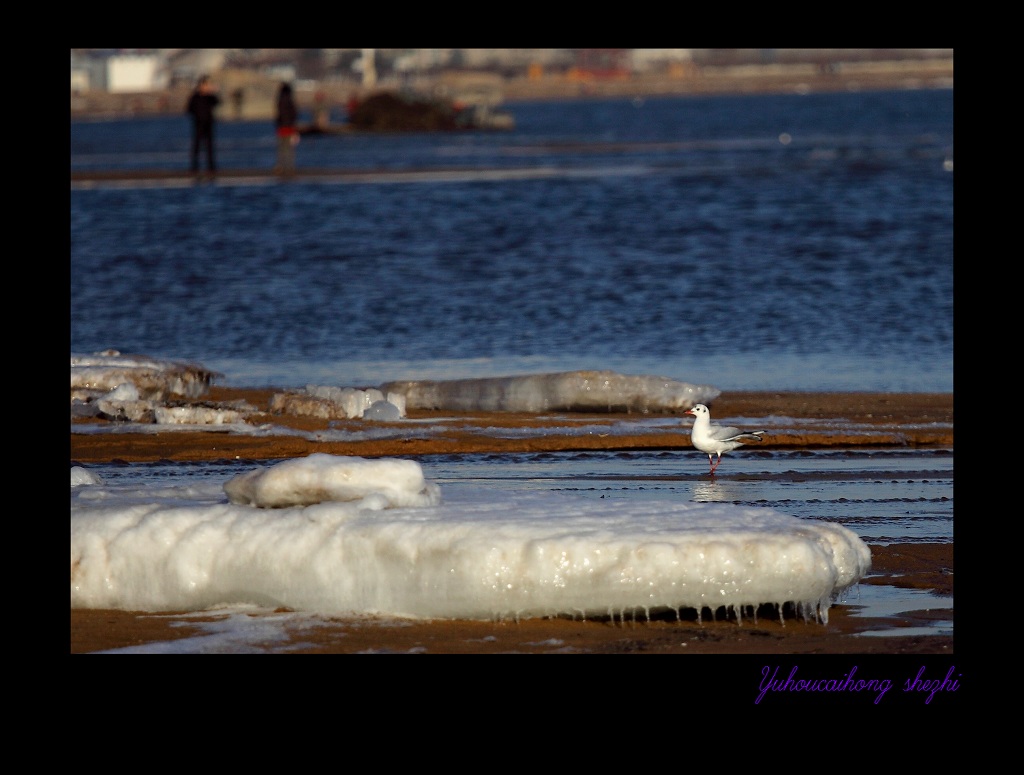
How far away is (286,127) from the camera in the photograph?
36125 mm

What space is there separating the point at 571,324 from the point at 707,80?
6852 inches

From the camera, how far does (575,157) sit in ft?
155

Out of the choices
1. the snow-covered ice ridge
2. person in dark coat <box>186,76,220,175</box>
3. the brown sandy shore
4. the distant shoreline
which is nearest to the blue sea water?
person in dark coat <box>186,76,220,175</box>

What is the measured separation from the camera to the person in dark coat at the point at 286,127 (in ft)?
117

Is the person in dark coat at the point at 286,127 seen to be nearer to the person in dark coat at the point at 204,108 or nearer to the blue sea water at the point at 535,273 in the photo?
the blue sea water at the point at 535,273

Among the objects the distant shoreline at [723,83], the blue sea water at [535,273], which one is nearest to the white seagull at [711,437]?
the blue sea water at [535,273]

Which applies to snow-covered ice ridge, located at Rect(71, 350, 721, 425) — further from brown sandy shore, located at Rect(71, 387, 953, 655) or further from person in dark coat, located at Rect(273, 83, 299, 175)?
person in dark coat, located at Rect(273, 83, 299, 175)

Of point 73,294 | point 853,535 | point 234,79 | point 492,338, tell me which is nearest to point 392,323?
point 492,338

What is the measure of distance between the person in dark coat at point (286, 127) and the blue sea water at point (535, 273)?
1.27 m

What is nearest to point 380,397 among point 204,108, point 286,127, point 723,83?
point 204,108

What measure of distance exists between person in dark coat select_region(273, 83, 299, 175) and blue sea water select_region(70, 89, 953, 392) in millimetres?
1265

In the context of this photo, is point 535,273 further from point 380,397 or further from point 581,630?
point 581,630
